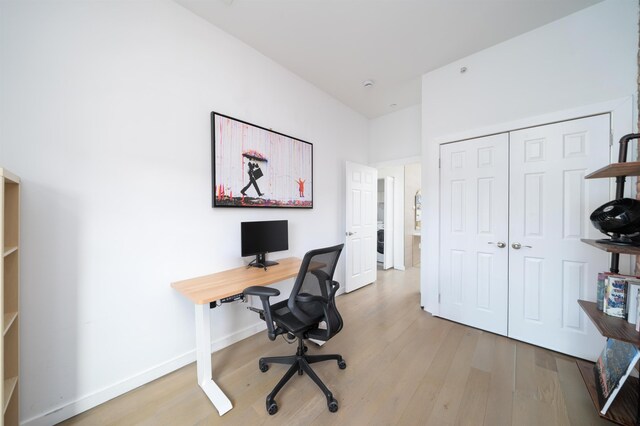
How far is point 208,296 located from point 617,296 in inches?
109

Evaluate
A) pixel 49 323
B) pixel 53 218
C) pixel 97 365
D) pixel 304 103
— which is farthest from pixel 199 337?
pixel 304 103

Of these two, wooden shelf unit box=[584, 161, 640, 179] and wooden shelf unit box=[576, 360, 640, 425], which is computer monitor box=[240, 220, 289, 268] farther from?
wooden shelf unit box=[576, 360, 640, 425]

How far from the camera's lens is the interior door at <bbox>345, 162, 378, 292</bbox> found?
3520 mm

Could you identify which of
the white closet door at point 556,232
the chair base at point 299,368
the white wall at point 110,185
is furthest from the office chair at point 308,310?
the white closet door at point 556,232

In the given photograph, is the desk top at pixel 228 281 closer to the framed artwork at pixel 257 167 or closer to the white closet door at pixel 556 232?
the framed artwork at pixel 257 167

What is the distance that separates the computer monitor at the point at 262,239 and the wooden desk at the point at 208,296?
257 millimetres

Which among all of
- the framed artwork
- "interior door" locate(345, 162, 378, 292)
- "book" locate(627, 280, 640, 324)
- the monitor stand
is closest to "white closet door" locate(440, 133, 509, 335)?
"book" locate(627, 280, 640, 324)

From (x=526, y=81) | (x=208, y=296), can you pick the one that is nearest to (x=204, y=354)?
(x=208, y=296)

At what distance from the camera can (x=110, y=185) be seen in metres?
1.57

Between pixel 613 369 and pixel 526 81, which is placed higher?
pixel 526 81

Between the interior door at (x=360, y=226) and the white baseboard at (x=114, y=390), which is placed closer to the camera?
the white baseboard at (x=114, y=390)

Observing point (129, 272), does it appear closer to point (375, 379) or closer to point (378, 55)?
point (375, 379)

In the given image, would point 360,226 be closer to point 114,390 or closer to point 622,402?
point 622,402

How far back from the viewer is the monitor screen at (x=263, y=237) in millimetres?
2160
